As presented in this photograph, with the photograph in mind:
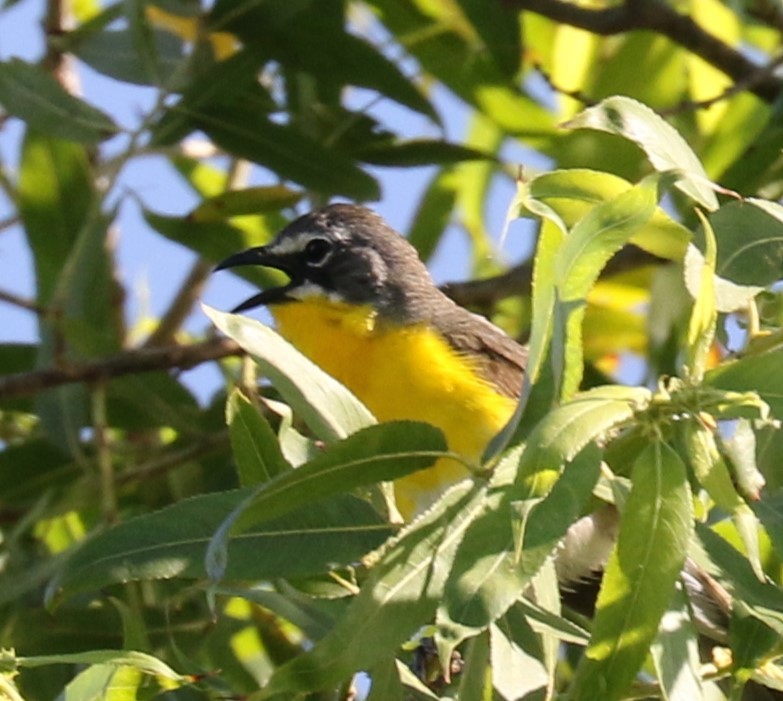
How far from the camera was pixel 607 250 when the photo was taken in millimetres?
2045

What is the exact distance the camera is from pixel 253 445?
2.57 m

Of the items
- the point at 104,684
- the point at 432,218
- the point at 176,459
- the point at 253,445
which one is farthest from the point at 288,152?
the point at 104,684

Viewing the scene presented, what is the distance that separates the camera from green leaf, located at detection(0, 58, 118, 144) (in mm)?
4098

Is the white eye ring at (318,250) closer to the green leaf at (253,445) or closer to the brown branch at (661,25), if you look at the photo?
the brown branch at (661,25)

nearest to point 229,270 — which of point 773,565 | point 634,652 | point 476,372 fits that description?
point 476,372

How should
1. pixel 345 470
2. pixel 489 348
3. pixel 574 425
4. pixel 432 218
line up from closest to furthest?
1. pixel 574 425
2. pixel 345 470
3. pixel 489 348
4. pixel 432 218

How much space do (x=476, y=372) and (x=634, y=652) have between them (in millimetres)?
1978

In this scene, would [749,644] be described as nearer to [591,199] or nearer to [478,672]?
[478,672]

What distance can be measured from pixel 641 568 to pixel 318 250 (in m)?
2.46

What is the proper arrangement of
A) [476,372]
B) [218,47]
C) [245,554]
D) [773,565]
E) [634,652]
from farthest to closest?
[218,47] → [476,372] → [773,565] → [245,554] → [634,652]

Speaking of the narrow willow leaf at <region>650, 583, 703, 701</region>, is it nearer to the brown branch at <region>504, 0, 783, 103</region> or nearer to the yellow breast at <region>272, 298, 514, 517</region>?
the yellow breast at <region>272, 298, 514, 517</region>

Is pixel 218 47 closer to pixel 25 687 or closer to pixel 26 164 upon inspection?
pixel 26 164

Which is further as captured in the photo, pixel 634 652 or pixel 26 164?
pixel 26 164

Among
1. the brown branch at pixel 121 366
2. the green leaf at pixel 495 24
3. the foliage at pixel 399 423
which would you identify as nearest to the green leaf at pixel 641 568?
the foliage at pixel 399 423
